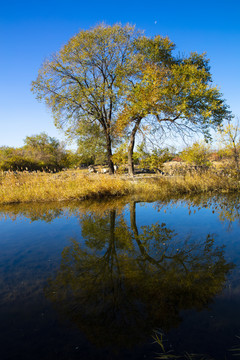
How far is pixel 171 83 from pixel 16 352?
16.4m

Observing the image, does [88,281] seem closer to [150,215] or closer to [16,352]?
[16,352]

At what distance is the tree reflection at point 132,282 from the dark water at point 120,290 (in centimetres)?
2

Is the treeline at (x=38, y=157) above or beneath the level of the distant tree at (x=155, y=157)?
above

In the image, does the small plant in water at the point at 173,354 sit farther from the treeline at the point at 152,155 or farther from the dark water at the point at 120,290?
the treeline at the point at 152,155

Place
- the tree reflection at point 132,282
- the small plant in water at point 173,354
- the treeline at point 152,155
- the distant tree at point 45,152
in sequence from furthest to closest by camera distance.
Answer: the distant tree at point 45,152 < the treeline at point 152,155 < the tree reflection at point 132,282 < the small plant in water at point 173,354

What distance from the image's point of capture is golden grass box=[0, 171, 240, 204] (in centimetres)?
1232

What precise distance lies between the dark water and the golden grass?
4.78 metres

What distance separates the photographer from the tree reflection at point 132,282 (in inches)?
117

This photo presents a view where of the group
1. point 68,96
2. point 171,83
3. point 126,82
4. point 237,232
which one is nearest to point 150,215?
point 237,232

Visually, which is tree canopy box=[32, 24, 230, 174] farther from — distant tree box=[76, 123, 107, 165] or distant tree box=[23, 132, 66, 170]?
distant tree box=[23, 132, 66, 170]

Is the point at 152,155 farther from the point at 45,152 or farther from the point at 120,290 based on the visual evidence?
the point at 45,152

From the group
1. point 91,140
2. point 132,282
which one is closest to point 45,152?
point 91,140

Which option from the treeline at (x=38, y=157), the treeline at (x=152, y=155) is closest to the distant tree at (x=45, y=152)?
the treeline at (x=38, y=157)

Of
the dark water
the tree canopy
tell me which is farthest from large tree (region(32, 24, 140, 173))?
the dark water
